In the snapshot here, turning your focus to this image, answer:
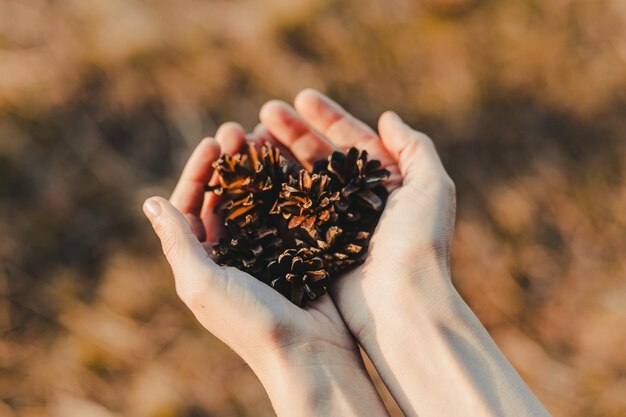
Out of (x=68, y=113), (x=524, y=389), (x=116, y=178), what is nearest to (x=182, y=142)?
(x=116, y=178)

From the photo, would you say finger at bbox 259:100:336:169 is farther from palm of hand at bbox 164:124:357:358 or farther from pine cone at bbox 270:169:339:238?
palm of hand at bbox 164:124:357:358

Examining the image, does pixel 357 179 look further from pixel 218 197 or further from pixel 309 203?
pixel 218 197

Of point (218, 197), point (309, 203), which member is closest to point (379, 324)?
point (309, 203)

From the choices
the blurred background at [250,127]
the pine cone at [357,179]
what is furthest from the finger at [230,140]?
the blurred background at [250,127]

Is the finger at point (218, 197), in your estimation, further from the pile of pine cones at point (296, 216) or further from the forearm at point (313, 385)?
the forearm at point (313, 385)

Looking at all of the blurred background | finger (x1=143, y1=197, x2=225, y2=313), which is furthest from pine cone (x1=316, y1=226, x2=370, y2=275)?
the blurred background
